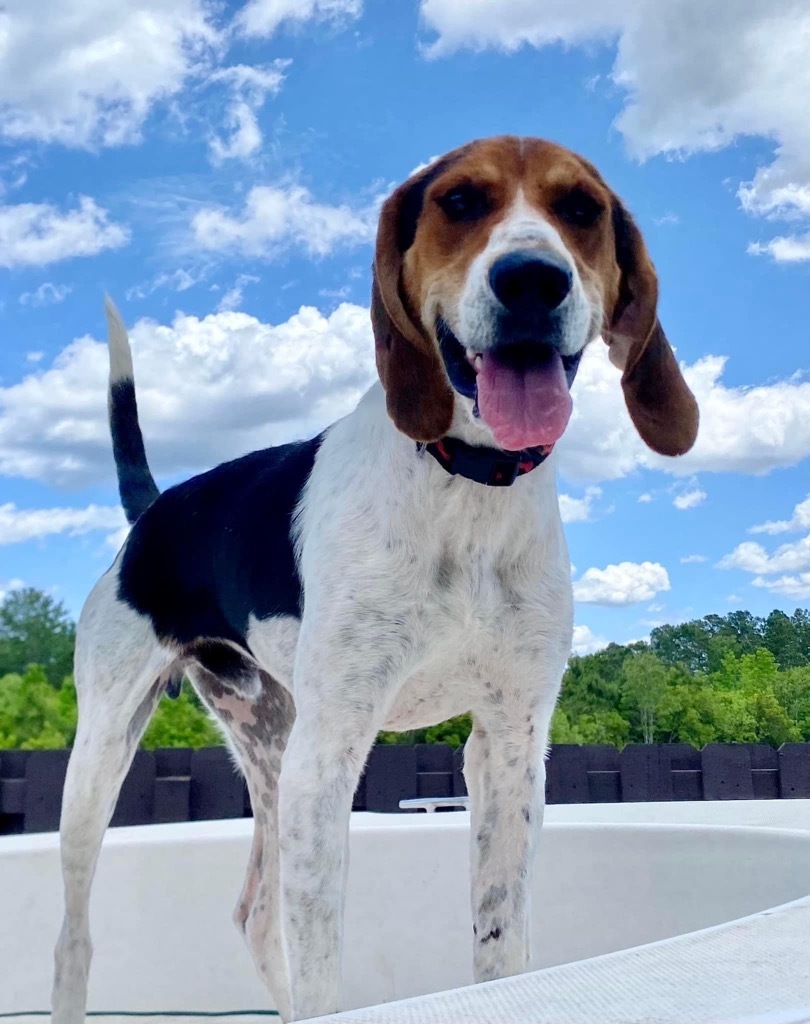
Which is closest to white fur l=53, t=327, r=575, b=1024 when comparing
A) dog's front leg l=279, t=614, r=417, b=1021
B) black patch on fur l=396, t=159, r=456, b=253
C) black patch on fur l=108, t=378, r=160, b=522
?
dog's front leg l=279, t=614, r=417, b=1021

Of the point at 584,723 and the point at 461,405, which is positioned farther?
the point at 584,723

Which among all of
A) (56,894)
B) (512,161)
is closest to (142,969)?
(56,894)

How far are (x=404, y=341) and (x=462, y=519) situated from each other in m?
0.29

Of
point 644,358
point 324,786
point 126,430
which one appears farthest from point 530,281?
point 126,430

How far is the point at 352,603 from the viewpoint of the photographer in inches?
65.4

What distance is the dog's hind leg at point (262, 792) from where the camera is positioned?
8.00ft

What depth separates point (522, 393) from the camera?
153 centimetres

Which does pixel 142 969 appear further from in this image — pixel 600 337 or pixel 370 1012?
pixel 370 1012

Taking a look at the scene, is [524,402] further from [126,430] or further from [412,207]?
[126,430]

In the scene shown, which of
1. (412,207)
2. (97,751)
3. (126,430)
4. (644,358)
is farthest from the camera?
(126,430)

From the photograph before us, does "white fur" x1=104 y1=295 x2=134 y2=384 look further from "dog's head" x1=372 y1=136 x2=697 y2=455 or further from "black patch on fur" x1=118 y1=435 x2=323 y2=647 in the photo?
"dog's head" x1=372 y1=136 x2=697 y2=455

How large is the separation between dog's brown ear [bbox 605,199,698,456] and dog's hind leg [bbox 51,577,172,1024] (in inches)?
45.0

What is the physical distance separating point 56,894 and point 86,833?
31.4 inches

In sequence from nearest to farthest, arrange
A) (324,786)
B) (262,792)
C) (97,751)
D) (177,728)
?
(324,786) < (97,751) < (262,792) < (177,728)
